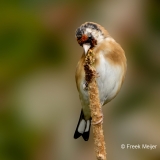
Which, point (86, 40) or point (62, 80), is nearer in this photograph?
point (86, 40)

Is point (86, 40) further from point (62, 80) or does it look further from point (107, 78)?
point (62, 80)

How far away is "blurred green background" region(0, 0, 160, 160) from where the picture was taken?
5.18ft

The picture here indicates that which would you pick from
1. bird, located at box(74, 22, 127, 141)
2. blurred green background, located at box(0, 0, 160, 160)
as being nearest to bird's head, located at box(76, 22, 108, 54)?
bird, located at box(74, 22, 127, 141)

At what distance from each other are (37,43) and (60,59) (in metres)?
0.12

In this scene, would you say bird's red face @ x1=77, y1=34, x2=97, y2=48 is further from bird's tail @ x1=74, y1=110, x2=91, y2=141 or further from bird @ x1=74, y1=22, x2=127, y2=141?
bird's tail @ x1=74, y1=110, x2=91, y2=141

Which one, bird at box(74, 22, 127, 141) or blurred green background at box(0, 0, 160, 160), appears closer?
bird at box(74, 22, 127, 141)

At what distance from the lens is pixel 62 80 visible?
1.74m

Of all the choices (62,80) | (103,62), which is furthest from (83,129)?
(103,62)

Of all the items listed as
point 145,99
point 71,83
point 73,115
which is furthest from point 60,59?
point 145,99

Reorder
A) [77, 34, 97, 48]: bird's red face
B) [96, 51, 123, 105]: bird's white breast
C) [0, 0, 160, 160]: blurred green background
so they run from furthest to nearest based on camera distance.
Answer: [0, 0, 160, 160]: blurred green background
[96, 51, 123, 105]: bird's white breast
[77, 34, 97, 48]: bird's red face

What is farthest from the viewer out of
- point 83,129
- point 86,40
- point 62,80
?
point 62,80

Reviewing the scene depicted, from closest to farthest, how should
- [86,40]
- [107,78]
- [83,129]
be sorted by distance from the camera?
[86,40]
[107,78]
[83,129]

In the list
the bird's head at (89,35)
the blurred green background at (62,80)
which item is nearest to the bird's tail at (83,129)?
the blurred green background at (62,80)

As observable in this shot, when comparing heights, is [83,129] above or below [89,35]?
below
